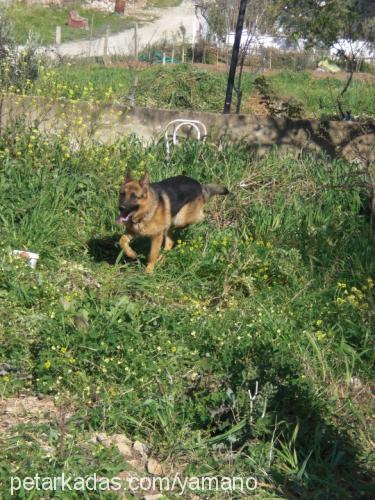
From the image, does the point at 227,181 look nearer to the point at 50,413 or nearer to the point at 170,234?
the point at 170,234

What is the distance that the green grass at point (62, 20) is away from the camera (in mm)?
37478

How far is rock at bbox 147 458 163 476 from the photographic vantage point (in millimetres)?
4426

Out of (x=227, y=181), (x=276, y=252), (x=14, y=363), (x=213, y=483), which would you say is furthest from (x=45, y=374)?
(x=227, y=181)

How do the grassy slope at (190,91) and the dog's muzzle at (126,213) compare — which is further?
the grassy slope at (190,91)

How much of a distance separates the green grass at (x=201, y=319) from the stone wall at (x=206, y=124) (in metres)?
0.38

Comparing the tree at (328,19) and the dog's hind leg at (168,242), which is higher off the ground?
the tree at (328,19)

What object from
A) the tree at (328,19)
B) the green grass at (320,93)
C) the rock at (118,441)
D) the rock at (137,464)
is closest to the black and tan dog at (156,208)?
the rock at (118,441)

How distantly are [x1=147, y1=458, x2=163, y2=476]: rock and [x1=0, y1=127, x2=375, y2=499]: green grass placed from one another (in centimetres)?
11

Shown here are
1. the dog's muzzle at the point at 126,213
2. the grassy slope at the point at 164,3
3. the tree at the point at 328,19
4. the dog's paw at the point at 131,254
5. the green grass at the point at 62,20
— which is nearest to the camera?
the dog's muzzle at the point at 126,213

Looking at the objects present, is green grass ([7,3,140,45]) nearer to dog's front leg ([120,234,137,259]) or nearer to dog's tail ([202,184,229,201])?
dog's tail ([202,184,229,201])

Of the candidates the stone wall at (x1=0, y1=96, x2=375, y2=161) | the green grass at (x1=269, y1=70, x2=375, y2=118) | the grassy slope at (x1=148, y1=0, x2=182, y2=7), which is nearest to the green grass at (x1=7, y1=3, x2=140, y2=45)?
the grassy slope at (x1=148, y1=0, x2=182, y2=7)

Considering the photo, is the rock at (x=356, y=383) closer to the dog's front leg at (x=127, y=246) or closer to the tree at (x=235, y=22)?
the dog's front leg at (x=127, y=246)

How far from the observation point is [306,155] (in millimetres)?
9859

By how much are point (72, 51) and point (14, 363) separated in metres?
27.4
